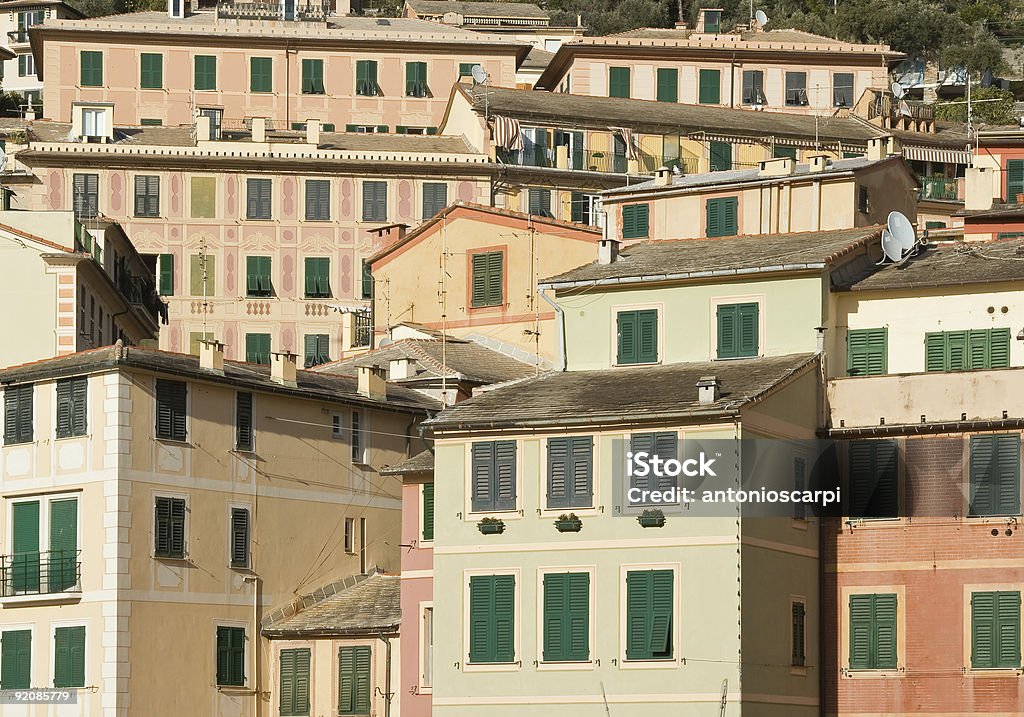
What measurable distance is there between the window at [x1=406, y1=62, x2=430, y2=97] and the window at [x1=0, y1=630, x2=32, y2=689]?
197 ft

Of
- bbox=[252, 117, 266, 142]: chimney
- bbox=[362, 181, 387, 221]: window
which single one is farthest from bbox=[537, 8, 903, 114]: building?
bbox=[252, 117, 266, 142]: chimney

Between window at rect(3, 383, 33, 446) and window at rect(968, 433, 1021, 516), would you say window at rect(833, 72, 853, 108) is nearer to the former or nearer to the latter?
window at rect(3, 383, 33, 446)

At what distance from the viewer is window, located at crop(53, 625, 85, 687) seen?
57.5 meters

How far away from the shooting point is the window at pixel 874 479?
53.3 metres

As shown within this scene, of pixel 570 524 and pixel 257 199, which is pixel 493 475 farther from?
pixel 257 199

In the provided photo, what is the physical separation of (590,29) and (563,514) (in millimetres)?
113742

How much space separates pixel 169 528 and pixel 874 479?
17.6 m

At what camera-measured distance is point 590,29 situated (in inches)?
6412

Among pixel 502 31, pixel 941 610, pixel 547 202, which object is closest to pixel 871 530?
pixel 941 610

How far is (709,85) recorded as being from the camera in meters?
115

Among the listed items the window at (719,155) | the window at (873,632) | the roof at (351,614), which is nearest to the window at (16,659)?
the roof at (351,614)

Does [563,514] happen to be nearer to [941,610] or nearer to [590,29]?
[941,610]

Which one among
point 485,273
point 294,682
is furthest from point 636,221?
point 294,682

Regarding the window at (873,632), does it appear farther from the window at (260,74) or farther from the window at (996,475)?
the window at (260,74)
